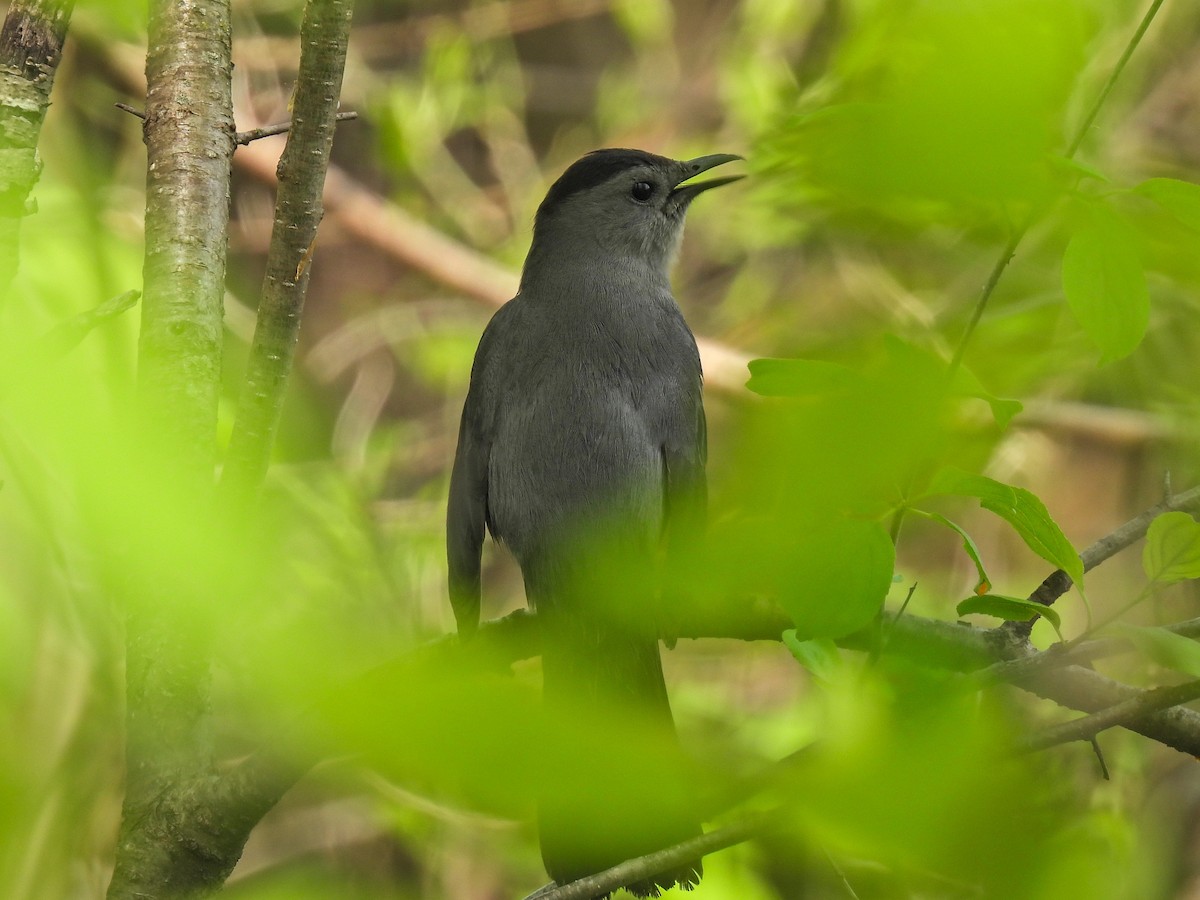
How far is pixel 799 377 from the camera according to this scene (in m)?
0.82

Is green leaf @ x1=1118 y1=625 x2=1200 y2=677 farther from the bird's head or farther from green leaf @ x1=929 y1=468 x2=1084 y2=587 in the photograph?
the bird's head

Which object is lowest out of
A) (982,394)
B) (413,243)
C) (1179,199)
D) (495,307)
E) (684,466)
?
(495,307)

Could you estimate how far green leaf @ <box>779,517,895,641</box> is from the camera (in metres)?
0.76

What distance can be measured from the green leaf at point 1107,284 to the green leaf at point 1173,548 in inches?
6.5

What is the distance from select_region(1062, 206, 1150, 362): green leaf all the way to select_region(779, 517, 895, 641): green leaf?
216 mm

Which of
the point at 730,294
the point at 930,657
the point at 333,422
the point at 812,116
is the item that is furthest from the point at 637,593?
A: the point at 730,294

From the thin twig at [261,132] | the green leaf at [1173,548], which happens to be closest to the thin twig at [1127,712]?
the green leaf at [1173,548]

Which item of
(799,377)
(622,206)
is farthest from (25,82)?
(622,206)

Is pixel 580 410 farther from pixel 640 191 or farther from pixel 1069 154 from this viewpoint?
pixel 1069 154

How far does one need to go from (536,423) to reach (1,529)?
3.74 feet

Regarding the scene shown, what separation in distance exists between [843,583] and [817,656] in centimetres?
17

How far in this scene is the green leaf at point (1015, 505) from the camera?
0.86 meters

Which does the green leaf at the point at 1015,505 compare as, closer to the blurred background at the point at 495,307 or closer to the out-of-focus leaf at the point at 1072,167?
the out-of-focus leaf at the point at 1072,167

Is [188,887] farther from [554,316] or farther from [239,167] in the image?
[239,167]
